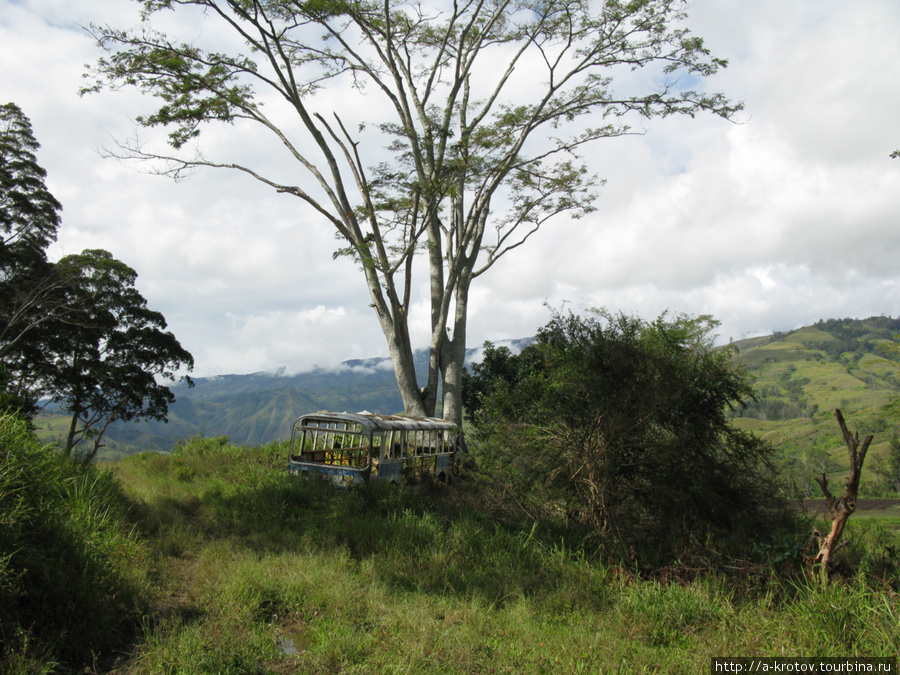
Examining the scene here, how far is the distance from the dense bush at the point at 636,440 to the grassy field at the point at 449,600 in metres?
0.76

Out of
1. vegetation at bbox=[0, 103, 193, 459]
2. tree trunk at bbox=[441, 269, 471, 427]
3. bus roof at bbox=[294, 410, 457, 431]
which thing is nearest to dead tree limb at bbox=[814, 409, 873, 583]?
bus roof at bbox=[294, 410, 457, 431]

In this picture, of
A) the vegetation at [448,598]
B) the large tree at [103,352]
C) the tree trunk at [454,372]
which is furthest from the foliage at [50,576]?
the large tree at [103,352]

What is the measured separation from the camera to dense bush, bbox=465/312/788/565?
28.5ft

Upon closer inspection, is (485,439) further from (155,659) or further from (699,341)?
(155,659)

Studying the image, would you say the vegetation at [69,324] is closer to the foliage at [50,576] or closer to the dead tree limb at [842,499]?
the foliage at [50,576]

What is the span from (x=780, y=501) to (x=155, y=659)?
364 inches

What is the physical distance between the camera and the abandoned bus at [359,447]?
12.0m

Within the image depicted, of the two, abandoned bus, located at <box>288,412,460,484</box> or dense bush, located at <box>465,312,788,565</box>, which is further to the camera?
abandoned bus, located at <box>288,412,460,484</box>

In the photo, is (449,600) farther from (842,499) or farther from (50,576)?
(842,499)

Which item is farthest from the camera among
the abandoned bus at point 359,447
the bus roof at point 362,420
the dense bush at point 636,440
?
the bus roof at point 362,420

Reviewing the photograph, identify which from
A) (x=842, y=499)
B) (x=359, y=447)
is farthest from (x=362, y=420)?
(x=842, y=499)

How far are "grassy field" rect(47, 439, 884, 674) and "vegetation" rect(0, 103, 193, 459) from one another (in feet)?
45.7

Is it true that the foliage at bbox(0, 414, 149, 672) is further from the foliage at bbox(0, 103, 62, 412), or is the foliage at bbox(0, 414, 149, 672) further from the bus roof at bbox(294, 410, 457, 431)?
the foliage at bbox(0, 103, 62, 412)

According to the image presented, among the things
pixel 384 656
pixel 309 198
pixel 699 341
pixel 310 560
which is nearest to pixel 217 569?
pixel 310 560
